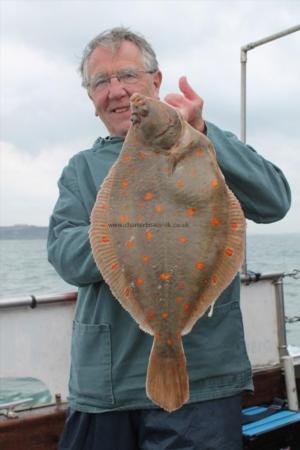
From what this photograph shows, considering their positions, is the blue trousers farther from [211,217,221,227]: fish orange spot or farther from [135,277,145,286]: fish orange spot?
[211,217,221,227]: fish orange spot

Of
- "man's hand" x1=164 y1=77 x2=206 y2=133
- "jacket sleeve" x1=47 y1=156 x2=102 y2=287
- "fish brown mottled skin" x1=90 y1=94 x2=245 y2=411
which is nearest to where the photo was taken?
"fish brown mottled skin" x1=90 y1=94 x2=245 y2=411

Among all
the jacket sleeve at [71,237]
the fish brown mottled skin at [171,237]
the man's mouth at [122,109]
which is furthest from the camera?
the man's mouth at [122,109]

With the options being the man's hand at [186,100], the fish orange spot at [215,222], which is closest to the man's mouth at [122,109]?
the man's hand at [186,100]

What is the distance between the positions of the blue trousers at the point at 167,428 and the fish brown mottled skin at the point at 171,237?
1.25 feet

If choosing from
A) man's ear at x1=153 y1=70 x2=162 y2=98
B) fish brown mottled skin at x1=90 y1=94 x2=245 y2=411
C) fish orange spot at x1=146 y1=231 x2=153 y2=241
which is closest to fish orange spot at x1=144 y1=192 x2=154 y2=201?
fish brown mottled skin at x1=90 y1=94 x2=245 y2=411

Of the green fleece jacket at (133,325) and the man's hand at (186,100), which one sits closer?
the man's hand at (186,100)

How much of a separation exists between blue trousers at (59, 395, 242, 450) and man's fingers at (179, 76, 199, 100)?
3.86 ft

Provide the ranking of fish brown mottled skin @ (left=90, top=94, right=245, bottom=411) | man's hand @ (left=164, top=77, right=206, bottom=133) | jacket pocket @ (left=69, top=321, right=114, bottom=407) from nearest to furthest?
fish brown mottled skin @ (left=90, top=94, right=245, bottom=411) < man's hand @ (left=164, top=77, right=206, bottom=133) < jacket pocket @ (left=69, top=321, right=114, bottom=407)

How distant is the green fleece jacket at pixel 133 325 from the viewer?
2.54m

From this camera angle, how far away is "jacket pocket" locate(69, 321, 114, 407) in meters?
2.61

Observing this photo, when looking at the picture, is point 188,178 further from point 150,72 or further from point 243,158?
point 150,72

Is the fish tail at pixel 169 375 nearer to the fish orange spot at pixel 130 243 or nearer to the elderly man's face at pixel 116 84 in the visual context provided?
the fish orange spot at pixel 130 243

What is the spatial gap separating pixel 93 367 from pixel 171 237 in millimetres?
781

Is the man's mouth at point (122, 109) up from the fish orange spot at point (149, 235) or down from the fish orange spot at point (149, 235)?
up
